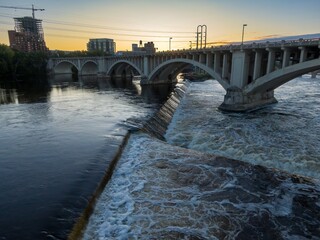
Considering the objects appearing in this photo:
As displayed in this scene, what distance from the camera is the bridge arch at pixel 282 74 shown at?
2275cm

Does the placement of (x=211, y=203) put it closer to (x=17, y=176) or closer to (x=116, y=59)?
(x=17, y=176)

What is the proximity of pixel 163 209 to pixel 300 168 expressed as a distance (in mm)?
9151

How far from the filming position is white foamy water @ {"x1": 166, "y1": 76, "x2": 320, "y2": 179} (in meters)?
15.0

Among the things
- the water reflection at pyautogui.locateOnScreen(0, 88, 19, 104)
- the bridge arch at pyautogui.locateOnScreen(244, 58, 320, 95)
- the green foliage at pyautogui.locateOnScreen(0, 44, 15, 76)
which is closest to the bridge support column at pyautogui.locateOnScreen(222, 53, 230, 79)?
the bridge arch at pyautogui.locateOnScreen(244, 58, 320, 95)

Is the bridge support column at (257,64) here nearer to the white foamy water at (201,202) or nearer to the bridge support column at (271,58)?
the bridge support column at (271,58)

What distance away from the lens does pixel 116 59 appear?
77250mm

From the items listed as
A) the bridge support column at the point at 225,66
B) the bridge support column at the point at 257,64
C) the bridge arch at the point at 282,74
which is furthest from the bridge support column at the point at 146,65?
the bridge support column at the point at 257,64

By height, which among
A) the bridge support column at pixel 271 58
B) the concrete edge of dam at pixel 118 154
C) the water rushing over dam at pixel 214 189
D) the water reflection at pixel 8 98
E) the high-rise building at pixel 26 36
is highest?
the high-rise building at pixel 26 36

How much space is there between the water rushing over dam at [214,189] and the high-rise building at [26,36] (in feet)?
561

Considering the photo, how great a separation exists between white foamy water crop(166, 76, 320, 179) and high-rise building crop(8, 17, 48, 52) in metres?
164

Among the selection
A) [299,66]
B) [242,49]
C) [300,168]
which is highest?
[242,49]

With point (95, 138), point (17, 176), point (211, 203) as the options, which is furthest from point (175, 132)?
point (17, 176)

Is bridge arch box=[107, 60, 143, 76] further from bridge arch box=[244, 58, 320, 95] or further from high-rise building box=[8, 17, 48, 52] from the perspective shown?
high-rise building box=[8, 17, 48, 52]

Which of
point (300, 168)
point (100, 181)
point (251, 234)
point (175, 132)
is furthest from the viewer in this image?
point (175, 132)
